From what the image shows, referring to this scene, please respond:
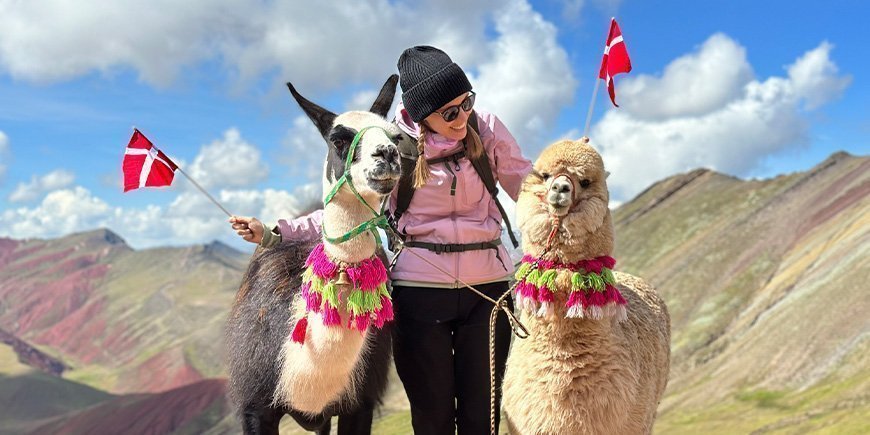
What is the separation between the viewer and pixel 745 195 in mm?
46062

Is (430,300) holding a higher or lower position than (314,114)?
lower

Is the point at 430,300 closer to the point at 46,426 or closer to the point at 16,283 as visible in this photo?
the point at 46,426

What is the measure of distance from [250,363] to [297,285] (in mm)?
658

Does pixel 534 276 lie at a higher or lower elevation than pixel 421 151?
lower

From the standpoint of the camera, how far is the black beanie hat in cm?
432

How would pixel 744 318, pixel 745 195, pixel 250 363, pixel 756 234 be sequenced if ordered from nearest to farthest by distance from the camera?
pixel 250 363
pixel 744 318
pixel 756 234
pixel 745 195

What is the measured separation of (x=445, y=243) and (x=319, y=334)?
3.23 feet

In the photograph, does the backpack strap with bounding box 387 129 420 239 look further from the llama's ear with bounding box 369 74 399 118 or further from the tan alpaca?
the tan alpaca

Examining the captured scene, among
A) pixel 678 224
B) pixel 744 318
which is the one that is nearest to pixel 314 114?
pixel 744 318

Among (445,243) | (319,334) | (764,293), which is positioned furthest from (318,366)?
(764,293)

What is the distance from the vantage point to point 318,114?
4.55 metres

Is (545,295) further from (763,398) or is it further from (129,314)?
(129,314)

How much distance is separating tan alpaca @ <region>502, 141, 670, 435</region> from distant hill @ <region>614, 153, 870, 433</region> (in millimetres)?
13224

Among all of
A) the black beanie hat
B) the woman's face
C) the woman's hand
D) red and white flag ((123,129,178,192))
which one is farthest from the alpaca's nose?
red and white flag ((123,129,178,192))
